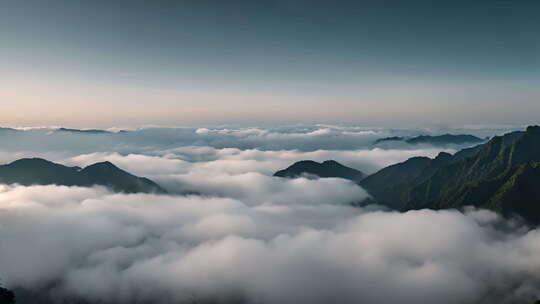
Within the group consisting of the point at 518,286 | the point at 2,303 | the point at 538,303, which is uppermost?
the point at 2,303

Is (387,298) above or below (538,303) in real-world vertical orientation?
below

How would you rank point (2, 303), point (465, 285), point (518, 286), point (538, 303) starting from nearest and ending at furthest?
point (2, 303), point (538, 303), point (518, 286), point (465, 285)

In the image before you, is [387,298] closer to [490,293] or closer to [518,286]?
[490,293]

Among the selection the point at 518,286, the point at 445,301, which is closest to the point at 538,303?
the point at 445,301

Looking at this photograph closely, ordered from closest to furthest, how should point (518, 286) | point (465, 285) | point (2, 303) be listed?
point (2, 303) < point (518, 286) < point (465, 285)

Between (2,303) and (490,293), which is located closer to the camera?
(2,303)

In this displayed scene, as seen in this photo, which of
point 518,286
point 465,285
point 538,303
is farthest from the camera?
point 465,285

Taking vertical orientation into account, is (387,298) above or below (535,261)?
below

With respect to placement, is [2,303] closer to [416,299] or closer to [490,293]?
[416,299]

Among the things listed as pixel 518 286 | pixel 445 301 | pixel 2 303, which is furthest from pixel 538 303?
pixel 2 303
